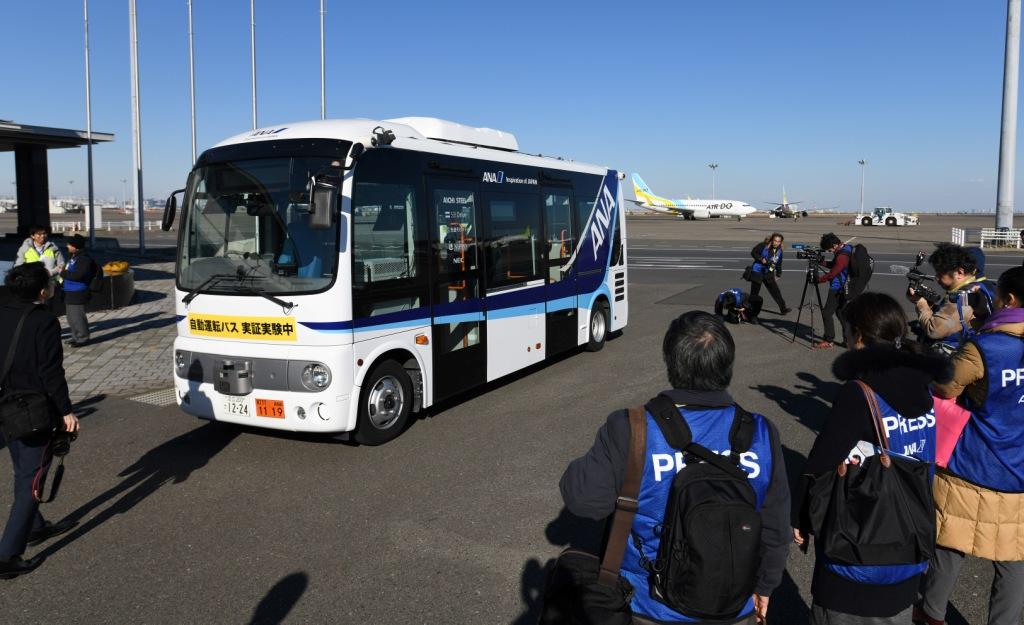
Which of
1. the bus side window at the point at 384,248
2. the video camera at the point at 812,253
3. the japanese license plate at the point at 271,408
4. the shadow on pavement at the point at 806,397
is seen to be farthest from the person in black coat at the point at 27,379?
the video camera at the point at 812,253

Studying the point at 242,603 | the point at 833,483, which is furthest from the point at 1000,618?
the point at 242,603

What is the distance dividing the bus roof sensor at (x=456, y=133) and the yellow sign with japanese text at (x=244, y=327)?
2.83 meters

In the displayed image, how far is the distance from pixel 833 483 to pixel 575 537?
254cm

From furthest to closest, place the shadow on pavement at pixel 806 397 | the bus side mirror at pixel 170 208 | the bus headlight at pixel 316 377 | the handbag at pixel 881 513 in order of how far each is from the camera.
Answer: the shadow on pavement at pixel 806 397 < the bus side mirror at pixel 170 208 < the bus headlight at pixel 316 377 < the handbag at pixel 881 513

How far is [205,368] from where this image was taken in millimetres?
6898

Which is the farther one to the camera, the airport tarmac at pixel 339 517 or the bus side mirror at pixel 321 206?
the bus side mirror at pixel 321 206

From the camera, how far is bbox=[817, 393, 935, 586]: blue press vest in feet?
9.00

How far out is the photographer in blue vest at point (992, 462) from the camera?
11.1 ft

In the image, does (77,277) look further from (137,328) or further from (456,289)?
(456,289)

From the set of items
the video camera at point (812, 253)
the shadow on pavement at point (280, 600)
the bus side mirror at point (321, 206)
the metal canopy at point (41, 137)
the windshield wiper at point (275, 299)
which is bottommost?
the shadow on pavement at point (280, 600)

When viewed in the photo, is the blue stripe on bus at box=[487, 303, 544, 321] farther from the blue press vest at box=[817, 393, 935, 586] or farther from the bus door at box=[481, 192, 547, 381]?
the blue press vest at box=[817, 393, 935, 586]

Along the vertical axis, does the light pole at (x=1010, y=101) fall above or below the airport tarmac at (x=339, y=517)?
above

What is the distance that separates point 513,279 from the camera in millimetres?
9172

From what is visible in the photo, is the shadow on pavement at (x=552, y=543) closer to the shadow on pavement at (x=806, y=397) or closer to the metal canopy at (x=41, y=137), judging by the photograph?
the shadow on pavement at (x=806, y=397)
